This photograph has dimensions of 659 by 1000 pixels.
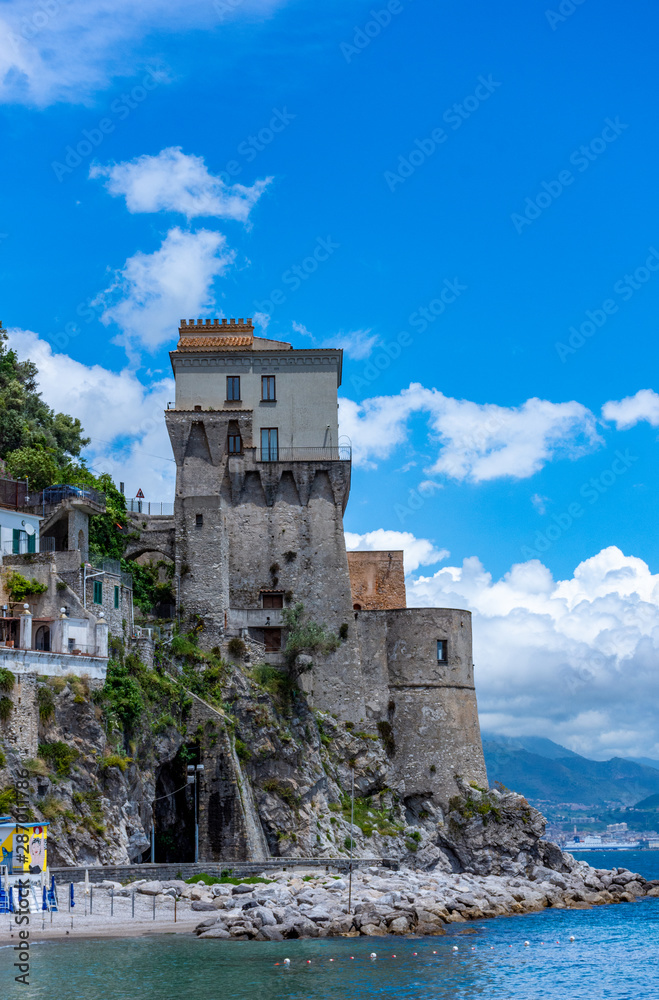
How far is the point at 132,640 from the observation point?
157 feet

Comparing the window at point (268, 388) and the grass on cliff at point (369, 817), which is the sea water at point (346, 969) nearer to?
the grass on cliff at point (369, 817)

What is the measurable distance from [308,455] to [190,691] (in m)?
15.1

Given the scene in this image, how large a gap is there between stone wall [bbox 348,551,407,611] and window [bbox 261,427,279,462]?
8.05 metres

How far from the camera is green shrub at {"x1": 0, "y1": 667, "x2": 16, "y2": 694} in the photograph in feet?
127

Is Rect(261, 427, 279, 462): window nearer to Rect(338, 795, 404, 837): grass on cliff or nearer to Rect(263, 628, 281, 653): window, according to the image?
Rect(263, 628, 281, 653): window

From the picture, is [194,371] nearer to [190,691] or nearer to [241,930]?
[190,691]

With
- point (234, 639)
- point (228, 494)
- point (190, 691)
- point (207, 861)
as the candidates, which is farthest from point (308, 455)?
point (207, 861)

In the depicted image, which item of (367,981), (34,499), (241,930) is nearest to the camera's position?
(367,981)

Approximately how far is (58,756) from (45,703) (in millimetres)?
1898

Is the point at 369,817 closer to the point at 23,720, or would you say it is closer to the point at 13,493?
the point at 23,720

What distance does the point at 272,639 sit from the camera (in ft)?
184

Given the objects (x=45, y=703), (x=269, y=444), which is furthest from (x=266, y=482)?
(x=45, y=703)

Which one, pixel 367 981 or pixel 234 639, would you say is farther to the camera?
pixel 234 639

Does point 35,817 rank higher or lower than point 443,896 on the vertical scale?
higher
